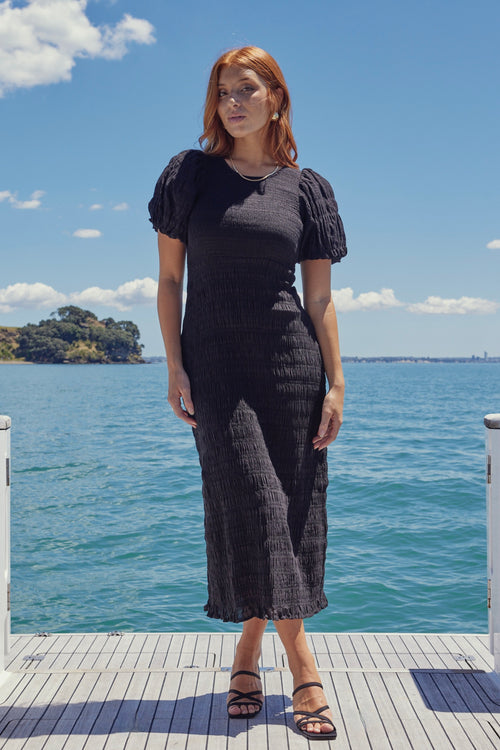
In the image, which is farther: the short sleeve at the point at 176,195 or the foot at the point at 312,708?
the short sleeve at the point at 176,195

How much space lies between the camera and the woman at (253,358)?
195 cm

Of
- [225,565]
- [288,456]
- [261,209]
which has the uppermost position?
[261,209]

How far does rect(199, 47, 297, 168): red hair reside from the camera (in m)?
2.01

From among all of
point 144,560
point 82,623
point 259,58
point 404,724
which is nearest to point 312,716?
point 404,724

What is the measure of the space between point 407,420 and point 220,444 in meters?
25.5

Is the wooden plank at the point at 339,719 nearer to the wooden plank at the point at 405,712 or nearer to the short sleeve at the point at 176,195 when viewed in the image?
the wooden plank at the point at 405,712

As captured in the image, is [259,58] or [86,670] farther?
[86,670]

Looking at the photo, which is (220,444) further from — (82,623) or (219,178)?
(82,623)

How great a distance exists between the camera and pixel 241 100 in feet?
6.59

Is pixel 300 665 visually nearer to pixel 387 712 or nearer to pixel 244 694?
pixel 244 694

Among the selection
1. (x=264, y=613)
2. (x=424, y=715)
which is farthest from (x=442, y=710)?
(x=264, y=613)

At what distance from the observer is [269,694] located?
220 centimetres

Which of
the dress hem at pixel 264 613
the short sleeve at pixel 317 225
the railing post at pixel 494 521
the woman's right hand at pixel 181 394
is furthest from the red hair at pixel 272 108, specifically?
the dress hem at pixel 264 613

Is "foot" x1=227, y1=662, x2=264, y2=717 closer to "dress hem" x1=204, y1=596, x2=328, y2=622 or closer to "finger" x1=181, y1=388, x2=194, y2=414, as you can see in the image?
"dress hem" x1=204, y1=596, x2=328, y2=622
